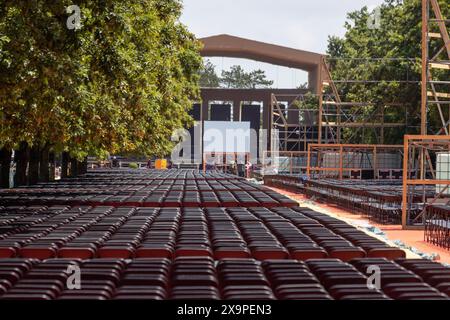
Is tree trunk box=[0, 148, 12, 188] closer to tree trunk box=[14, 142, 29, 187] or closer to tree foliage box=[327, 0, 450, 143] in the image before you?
tree trunk box=[14, 142, 29, 187]

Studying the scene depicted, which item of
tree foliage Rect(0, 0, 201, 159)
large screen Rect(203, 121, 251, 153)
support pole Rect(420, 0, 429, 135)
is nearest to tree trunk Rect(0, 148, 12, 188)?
tree foliage Rect(0, 0, 201, 159)

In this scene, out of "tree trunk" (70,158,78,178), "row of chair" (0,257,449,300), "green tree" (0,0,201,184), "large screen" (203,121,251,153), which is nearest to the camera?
"row of chair" (0,257,449,300)

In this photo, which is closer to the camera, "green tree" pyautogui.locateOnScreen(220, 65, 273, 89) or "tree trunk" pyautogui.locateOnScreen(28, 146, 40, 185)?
"tree trunk" pyautogui.locateOnScreen(28, 146, 40, 185)

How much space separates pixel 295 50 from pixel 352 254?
9124cm

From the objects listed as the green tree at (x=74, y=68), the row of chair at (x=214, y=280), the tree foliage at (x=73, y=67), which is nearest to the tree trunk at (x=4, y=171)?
Result: the tree foliage at (x=73, y=67)

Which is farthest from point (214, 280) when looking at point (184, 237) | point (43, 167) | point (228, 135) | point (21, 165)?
point (228, 135)

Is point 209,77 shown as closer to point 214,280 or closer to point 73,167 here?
point 73,167

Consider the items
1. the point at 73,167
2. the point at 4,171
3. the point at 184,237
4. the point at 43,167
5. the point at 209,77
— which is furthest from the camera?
the point at 209,77

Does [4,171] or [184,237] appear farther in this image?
[4,171]

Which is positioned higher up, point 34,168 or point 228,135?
point 228,135

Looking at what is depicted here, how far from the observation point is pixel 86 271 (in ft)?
40.1

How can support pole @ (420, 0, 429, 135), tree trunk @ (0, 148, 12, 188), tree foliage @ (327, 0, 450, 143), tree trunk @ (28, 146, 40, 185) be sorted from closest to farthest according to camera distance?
support pole @ (420, 0, 429, 135) < tree trunk @ (0, 148, 12, 188) < tree trunk @ (28, 146, 40, 185) < tree foliage @ (327, 0, 450, 143)

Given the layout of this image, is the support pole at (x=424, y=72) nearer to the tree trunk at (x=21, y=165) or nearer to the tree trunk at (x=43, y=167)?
the tree trunk at (x=21, y=165)
